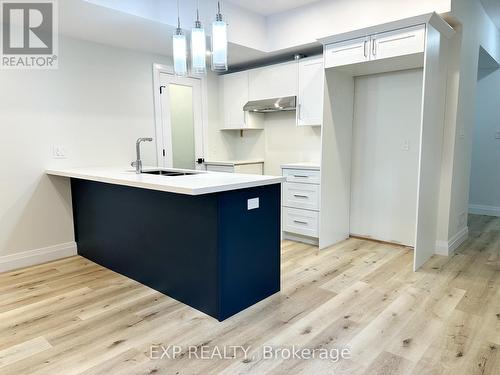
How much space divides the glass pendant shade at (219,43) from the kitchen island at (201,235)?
0.84 metres

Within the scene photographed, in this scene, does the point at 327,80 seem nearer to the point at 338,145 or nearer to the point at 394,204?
the point at 338,145

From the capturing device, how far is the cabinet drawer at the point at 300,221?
12.5ft

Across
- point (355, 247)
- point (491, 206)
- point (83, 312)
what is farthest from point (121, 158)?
point (491, 206)

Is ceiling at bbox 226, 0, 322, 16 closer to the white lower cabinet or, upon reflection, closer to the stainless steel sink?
the white lower cabinet

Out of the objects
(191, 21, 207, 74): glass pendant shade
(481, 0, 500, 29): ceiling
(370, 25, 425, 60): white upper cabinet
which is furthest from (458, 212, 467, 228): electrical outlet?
(191, 21, 207, 74): glass pendant shade

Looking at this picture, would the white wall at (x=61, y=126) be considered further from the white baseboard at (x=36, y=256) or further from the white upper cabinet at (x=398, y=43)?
the white upper cabinet at (x=398, y=43)

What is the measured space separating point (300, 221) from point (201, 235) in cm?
187

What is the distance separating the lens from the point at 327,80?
3520 millimetres

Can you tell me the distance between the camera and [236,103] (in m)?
4.73

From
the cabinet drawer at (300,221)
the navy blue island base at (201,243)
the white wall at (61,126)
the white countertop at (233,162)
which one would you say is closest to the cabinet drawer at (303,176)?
the cabinet drawer at (300,221)

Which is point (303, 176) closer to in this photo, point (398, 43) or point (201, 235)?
point (398, 43)

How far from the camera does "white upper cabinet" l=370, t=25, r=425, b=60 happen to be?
2.87 meters

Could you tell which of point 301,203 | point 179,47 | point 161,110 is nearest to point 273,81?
point 161,110

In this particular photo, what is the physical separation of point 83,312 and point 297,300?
1.52 meters
